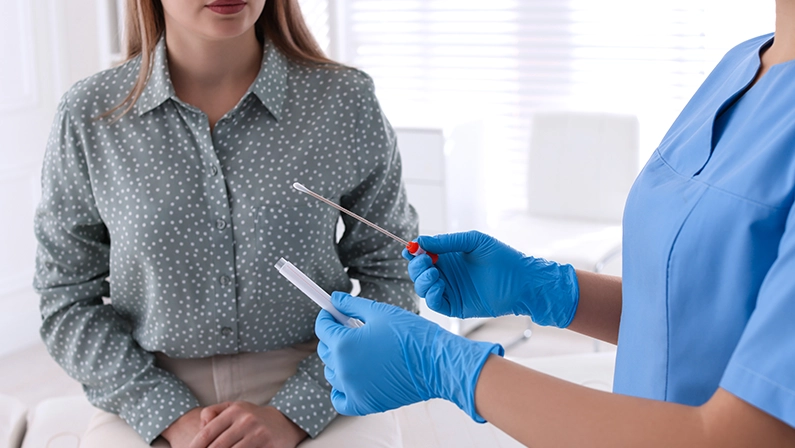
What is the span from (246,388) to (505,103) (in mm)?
2559

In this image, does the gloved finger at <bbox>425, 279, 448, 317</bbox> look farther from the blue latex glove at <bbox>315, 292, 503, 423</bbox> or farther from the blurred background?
the blurred background

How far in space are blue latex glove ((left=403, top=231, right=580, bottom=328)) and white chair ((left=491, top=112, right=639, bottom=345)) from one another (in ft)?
5.76

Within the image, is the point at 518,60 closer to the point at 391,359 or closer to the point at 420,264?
the point at 420,264

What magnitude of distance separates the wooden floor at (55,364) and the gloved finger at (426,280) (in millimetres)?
2181

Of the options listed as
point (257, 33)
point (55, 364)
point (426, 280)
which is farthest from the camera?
point (55, 364)

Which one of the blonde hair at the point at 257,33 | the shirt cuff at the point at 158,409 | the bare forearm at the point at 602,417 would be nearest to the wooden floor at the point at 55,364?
the shirt cuff at the point at 158,409

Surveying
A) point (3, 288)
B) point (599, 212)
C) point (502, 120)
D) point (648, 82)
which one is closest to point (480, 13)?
point (502, 120)

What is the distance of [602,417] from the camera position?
0.72m

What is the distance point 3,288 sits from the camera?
3287 mm

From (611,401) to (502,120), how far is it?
3.10 metres

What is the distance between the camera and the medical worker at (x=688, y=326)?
66 centimetres

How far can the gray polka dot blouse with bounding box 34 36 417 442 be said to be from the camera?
136 cm

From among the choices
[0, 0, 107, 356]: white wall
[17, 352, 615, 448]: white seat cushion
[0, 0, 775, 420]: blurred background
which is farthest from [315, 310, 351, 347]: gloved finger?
[0, 0, 107, 356]: white wall

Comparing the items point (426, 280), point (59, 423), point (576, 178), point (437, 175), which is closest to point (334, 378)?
point (426, 280)
